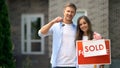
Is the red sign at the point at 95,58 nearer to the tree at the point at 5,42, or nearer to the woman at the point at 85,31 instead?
the woman at the point at 85,31

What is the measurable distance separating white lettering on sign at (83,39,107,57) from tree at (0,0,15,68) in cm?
365

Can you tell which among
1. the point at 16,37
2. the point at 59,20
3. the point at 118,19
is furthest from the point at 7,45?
the point at 16,37

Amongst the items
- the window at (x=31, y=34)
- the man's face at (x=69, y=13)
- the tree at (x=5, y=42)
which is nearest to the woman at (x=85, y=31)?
the man's face at (x=69, y=13)

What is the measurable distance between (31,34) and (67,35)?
12173 millimetres

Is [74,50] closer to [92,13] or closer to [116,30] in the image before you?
[92,13]

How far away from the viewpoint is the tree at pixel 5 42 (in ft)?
28.9

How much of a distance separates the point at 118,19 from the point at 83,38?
9536mm

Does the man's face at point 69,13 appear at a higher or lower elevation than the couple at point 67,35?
higher

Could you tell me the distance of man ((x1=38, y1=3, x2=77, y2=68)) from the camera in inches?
209

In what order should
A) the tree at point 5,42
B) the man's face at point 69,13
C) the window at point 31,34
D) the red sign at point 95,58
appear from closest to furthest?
the man's face at point 69,13
the red sign at point 95,58
the tree at point 5,42
the window at point 31,34

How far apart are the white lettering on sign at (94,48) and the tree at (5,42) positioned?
Result: 365 cm

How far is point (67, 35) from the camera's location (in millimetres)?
5336

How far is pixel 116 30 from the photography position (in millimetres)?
14836

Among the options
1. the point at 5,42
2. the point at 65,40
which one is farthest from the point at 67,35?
the point at 5,42
